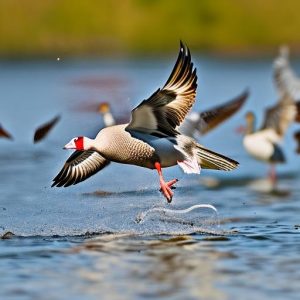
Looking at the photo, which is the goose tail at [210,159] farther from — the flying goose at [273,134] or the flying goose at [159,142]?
the flying goose at [273,134]

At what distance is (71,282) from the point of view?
24.0ft

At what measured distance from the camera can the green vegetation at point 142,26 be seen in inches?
1447

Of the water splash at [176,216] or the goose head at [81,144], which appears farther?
the water splash at [176,216]

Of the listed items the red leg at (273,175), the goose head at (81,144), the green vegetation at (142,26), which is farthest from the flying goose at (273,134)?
the green vegetation at (142,26)

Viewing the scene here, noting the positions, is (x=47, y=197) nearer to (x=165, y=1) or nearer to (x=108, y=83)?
(x=108, y=83)

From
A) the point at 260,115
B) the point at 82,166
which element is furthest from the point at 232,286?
the point at 260,115

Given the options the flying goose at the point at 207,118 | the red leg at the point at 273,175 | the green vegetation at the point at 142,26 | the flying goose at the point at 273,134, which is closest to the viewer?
the flying goose at the point at 207,118

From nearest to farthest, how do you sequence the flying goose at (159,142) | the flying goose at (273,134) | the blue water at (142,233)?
the blue water at (142,233) < the flying goose at (159,142) < the flying goose at (273,134)

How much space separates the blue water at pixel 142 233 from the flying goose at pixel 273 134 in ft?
0.77

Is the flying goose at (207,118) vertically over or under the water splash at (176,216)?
over

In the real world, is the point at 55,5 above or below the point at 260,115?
above

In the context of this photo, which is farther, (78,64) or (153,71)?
(78,64)

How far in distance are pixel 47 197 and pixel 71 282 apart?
13.0 feet

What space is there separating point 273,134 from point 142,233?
5857 millimetres
